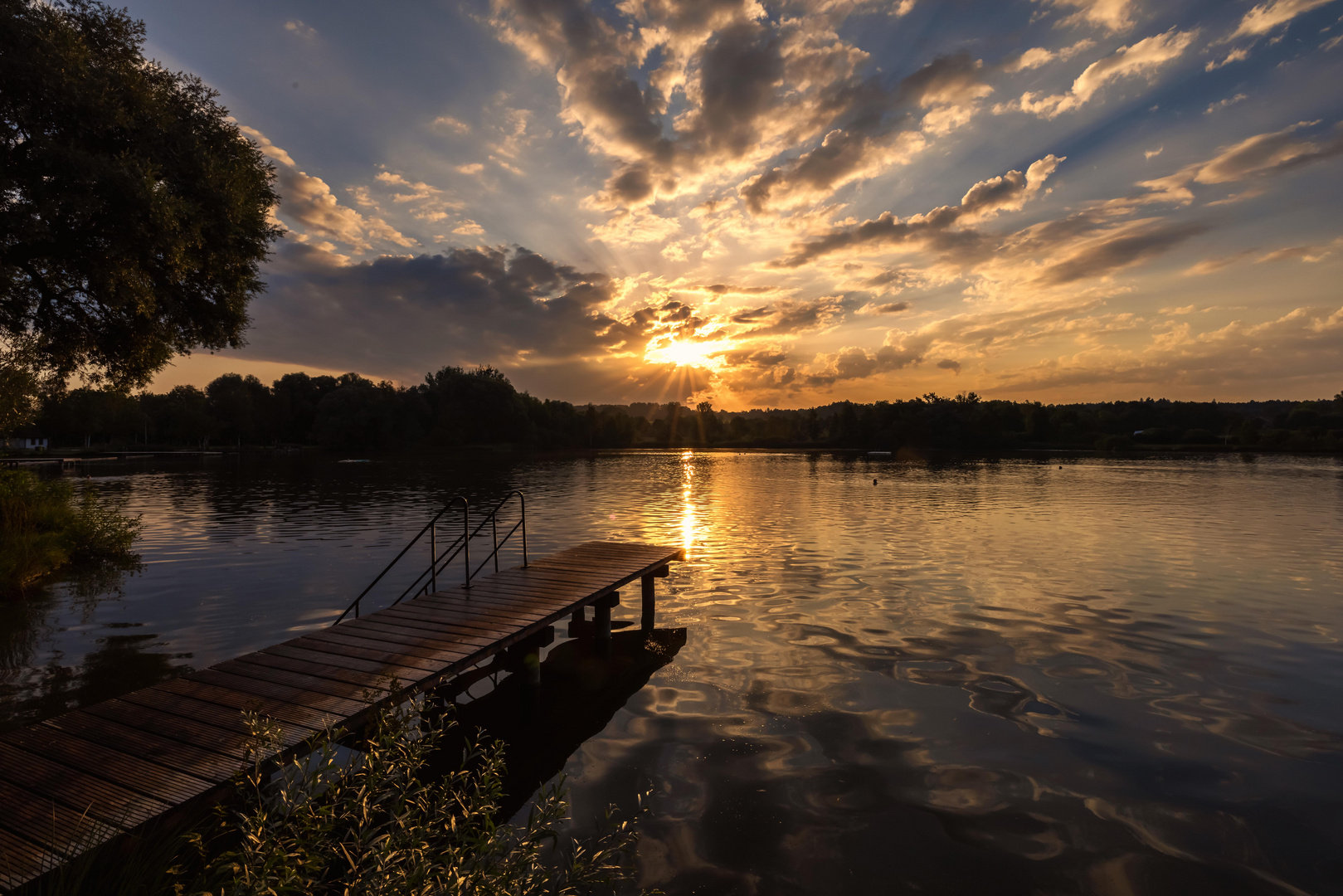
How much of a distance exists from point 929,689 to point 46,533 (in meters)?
24.1

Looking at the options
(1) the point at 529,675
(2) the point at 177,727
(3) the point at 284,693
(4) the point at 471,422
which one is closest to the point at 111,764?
(2) the point at 177,727

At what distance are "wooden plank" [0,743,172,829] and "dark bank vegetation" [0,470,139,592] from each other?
48.4 ft

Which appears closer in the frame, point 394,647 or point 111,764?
point 111,764

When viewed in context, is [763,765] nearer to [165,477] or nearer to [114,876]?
[114,876]

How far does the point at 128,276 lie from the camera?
1614 centimetres

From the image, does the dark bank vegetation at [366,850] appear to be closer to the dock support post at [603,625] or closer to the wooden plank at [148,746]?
the wooden plank at [148,746]

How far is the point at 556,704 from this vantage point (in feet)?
35.0

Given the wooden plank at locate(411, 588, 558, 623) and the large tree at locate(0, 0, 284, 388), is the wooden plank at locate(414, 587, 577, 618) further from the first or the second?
the large tree at locate(0, 0, 284, 388)

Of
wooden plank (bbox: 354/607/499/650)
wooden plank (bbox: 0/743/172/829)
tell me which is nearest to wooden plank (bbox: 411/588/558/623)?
wooden plank (bbox: 354/607/499/650)

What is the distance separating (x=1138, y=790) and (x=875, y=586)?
32.1 ft

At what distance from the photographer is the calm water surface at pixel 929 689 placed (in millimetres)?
6523

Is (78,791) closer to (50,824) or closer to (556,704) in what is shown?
(50,824)

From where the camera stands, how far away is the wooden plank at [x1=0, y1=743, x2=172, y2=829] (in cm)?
489

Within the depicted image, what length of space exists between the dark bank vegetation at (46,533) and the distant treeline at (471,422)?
10494 centimetres
